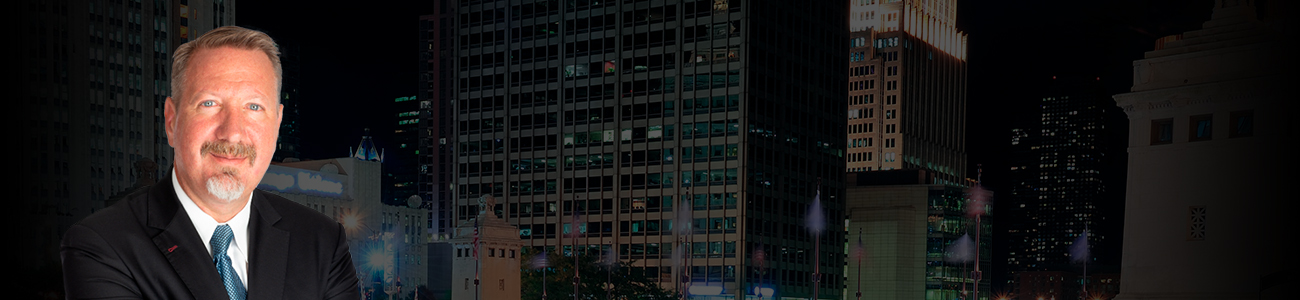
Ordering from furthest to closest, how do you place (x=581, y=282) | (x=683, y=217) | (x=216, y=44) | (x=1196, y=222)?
(x=683, y=217) < (x=581, y=282) < (x=1196, y=222) < (x=216, y=44)

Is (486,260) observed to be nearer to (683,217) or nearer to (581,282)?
(581,282)

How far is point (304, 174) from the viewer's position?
160625 mm

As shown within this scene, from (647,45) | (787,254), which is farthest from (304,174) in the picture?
(787,254)

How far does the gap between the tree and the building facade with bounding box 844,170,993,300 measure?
78.3 metres

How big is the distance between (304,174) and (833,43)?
7021 cm

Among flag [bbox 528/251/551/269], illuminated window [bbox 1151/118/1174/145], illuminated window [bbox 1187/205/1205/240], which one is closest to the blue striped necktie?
illuminated window [bbox 1187/205/1205/240]

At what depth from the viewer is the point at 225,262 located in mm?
5516

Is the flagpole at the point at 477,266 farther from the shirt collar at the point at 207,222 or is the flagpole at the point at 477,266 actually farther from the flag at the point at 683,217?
the flag at the point at 683,217

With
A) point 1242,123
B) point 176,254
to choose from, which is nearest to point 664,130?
point 1242,123

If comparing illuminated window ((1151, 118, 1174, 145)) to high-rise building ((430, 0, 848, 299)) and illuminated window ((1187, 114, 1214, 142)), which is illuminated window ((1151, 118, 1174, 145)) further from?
high-rise building ((430, 0, 848, 299))

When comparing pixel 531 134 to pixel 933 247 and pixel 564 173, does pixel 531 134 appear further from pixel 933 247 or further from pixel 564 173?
pixel 933 247

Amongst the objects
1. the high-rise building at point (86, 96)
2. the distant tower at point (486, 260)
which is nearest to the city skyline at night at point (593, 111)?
the high-rise building at point (86, 96)

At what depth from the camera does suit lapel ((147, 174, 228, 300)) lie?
532 cm

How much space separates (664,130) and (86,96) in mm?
76528
